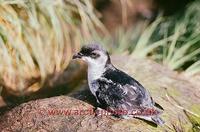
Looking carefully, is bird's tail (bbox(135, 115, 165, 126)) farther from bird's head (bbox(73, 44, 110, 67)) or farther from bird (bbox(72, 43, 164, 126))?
bird's head (bbox(73, 44, 110, 67))

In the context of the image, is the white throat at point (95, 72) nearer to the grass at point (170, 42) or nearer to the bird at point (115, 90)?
the bird at point (115, 90)

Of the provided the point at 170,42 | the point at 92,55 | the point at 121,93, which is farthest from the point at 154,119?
the point at 170,42

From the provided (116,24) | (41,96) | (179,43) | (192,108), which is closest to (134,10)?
(116,24)

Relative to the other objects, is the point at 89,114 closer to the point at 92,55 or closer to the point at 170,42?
the point at 92,55

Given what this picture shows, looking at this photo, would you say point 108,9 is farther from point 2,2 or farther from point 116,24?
point 2,2

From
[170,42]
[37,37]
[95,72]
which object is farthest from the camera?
[170,42]

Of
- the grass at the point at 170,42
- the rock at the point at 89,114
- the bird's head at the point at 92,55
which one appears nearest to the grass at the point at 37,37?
the grass at the point at 170,42
